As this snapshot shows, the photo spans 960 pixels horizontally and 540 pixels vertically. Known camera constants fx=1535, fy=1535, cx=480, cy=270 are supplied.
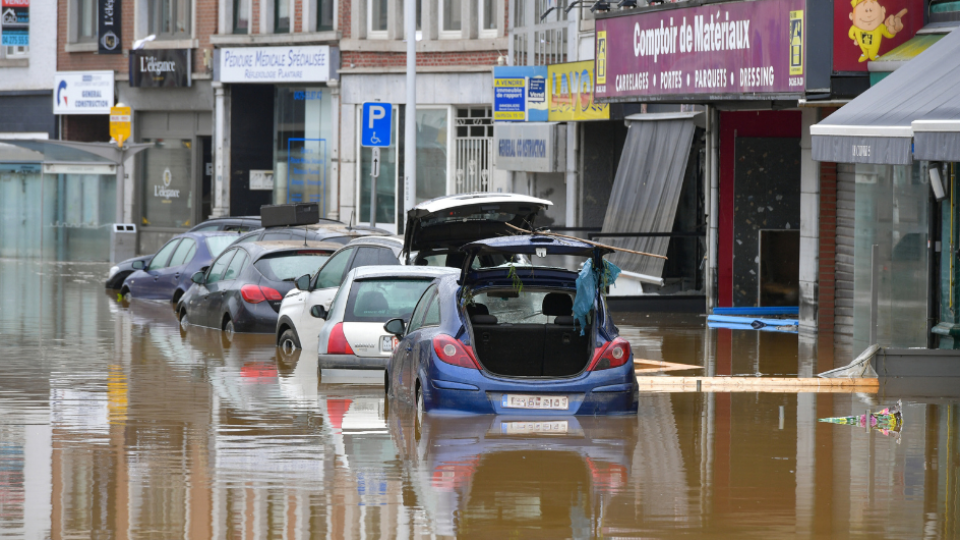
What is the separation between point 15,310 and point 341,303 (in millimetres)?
10613

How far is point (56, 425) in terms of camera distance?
11.8 m

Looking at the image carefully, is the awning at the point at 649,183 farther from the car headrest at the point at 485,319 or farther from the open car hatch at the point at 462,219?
the car headrest at the point at 485,319

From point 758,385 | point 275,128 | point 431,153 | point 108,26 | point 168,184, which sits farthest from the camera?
point 168,184

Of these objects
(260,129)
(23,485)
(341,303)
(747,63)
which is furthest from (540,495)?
(260,129)

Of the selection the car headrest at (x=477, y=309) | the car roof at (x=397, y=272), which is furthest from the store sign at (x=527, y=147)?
the car headrest at (x=477, y=309)

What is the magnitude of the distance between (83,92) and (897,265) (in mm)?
28525

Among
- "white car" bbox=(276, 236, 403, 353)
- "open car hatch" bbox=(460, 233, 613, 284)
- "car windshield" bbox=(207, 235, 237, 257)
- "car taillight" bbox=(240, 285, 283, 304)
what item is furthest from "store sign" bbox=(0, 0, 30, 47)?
"open car hatch" bbox=(460, 233, 613, 284)

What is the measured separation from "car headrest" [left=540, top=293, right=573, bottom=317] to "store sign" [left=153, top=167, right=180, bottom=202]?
28.3 meters

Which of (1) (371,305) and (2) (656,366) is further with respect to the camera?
(2) (656,366)

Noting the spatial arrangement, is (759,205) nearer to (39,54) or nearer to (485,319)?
(485,319)

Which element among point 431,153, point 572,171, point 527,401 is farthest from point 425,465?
point 431,153

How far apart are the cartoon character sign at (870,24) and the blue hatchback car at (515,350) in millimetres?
6782

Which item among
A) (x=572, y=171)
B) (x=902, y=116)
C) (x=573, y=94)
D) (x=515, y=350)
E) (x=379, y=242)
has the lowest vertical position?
(x=515, y=350)

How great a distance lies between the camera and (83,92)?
131 feet
